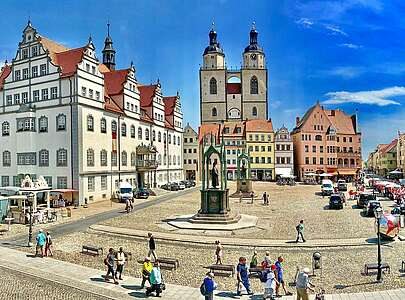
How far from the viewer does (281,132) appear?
91.0 m

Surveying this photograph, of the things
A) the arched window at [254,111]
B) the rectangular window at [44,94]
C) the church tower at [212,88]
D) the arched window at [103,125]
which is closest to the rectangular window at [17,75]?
the rectangular window at [44,94]

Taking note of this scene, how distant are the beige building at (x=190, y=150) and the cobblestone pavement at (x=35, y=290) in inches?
3013

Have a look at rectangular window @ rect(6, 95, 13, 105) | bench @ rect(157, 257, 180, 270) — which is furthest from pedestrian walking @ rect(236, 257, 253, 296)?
rectangular window @ rect(6, 95, 13, 105)

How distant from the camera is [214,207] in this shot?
100 feet

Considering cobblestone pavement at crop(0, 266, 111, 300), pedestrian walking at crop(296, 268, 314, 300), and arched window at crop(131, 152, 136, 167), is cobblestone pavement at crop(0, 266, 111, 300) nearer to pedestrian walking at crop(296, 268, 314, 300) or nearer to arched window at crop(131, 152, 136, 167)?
pedestrian walking at crop(296, 268, 314, 300)

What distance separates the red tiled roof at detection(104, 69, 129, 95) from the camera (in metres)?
56.5

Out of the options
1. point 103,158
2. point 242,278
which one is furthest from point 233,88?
point 242,278

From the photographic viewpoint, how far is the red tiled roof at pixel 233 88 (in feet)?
357

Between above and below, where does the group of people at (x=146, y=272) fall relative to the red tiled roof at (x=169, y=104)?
below

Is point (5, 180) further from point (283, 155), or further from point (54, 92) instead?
point (283, 155)

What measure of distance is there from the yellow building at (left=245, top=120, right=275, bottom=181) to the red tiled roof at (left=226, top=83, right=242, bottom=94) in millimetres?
20054

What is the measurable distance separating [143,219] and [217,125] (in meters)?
69.2

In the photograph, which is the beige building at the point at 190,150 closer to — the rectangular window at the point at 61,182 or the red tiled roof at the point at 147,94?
the red tiled roof at the point at 147,94

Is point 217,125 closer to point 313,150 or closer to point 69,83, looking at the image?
point 313,150
